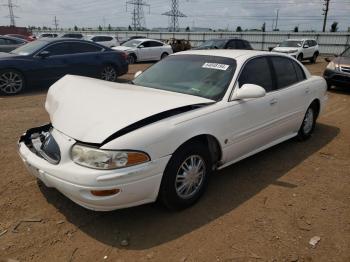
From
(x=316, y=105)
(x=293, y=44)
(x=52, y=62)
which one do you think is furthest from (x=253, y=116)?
(x=293, y=44)

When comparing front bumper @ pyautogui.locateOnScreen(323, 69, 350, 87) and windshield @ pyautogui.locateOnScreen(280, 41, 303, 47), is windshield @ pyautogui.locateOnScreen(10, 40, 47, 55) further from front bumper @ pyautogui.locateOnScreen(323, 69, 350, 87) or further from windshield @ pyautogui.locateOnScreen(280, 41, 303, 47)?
windshield @ pyautogui.locateOnScreen(280, 41, 303, 47)

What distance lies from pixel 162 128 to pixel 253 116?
4.83 feet

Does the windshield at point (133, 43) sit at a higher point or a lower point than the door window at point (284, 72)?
lower

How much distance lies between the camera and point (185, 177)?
11.0ft

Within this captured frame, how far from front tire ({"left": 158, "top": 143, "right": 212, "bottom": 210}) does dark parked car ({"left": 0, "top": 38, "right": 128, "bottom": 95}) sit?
723 cm

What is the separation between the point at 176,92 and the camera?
3.89 m

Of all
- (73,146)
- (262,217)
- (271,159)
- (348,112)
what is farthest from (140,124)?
(348,112)

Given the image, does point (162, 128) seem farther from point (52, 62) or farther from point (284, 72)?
point (52, 62)

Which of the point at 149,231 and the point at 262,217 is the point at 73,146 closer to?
the point at 149,231

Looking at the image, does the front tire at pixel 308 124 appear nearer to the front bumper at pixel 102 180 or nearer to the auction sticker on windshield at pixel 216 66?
the auction sticker on windshield at pixel 216 66

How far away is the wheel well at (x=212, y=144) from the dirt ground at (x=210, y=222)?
15.6 inches

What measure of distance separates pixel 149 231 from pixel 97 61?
826 centimetres

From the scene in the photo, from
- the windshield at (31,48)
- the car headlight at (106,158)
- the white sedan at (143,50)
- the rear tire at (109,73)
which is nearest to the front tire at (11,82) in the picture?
the windshield at (31,48)

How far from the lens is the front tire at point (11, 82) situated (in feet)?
29.1
